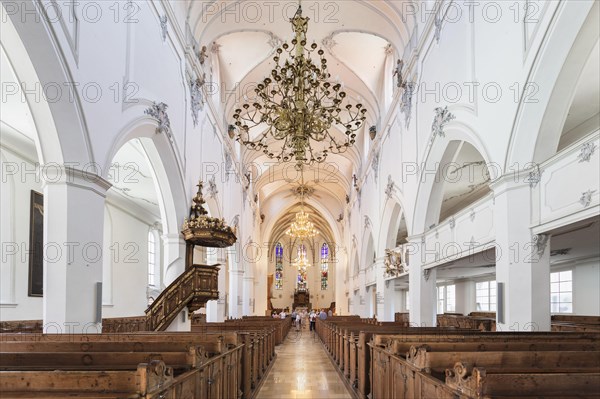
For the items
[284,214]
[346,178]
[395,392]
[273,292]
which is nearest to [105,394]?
[395,392]

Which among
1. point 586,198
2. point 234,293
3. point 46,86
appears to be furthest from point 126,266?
point 586,198

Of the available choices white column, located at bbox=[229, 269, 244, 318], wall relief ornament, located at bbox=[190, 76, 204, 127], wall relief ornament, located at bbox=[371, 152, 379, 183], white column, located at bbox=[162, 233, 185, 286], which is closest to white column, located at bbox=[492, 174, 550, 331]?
white column, located at bbox=[162, 233, 185, 286]

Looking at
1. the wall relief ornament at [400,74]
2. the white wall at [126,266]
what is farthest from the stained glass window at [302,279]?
the wall relief ornament at [400,74]

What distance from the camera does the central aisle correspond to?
334 inches


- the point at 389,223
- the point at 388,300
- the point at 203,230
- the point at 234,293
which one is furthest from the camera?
the point at 234,293

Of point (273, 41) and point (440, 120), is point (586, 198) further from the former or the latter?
point (273, 41)

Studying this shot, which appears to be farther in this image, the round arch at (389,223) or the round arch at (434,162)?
the round arch at (389,223)

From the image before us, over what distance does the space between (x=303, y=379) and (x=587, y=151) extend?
6425 millimetres

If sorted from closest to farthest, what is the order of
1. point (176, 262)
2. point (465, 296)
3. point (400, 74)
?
Result: point (176, 262) → point (400, 74) → point (465, 296)

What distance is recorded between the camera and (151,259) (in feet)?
71.7

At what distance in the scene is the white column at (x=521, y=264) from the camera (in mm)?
7297

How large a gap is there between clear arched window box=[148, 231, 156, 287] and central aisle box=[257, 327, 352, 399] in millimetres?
8592

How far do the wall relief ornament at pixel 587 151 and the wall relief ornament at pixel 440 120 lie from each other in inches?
154

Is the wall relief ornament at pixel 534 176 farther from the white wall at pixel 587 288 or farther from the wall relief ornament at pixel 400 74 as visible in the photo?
the wall relief ornament at pixel 400 74
